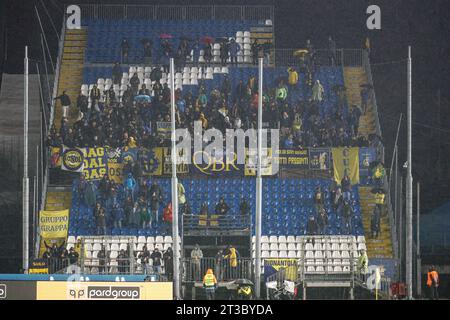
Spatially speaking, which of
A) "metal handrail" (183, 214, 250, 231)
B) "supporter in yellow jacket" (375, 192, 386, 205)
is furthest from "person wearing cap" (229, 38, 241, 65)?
"supporter in yellow jacket" (375, 192, 386, 205)

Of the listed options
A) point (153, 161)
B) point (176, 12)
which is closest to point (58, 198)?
point (153, 161)

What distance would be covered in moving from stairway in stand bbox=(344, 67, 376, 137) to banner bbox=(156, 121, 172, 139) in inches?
248

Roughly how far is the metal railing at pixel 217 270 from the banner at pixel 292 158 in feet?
15.3

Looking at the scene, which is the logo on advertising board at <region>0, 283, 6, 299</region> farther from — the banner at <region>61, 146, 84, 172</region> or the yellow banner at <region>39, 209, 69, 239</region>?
the banner at <region>61, 146, 84, 172</region>

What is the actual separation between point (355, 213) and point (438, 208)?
4.28 meters

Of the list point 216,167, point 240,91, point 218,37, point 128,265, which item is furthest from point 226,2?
point 128,265

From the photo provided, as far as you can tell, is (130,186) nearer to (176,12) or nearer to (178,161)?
(178,161)

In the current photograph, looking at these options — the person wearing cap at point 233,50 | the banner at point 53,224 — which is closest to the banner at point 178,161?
the banner at point 53,224

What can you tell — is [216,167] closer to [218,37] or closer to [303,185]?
[303,185]

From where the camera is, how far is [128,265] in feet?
120

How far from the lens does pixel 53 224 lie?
3859 cm

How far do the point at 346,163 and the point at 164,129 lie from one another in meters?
5.87

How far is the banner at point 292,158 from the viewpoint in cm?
4053

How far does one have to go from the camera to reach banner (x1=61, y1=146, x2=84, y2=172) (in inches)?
1590
